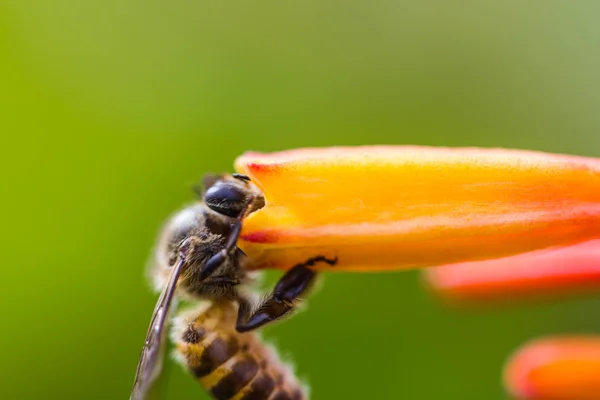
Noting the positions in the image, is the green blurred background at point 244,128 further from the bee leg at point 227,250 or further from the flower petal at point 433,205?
the flower petal at point 433,205

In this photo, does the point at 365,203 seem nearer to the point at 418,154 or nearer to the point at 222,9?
the point at 418,154

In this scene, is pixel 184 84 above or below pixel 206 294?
above

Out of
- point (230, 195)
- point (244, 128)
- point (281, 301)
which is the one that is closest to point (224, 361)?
point (281, 301)

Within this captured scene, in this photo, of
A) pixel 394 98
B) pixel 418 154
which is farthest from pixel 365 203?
pixel 394 98

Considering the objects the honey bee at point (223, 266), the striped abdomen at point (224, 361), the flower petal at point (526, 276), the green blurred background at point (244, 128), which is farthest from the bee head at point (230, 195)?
the green blurred background at point (244, 128)

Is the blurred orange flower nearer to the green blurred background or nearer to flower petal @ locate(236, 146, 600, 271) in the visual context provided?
flower petal @ locate(236, 146, 600, 271)

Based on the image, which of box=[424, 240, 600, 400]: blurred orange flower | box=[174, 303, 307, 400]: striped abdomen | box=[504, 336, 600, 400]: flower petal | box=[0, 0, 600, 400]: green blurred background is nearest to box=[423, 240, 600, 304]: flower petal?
box=[424, 240, 600, 400]: blurred orange flower

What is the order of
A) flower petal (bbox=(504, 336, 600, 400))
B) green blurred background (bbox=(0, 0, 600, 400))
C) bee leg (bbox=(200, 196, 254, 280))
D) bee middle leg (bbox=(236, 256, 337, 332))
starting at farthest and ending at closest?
green blurred background (bbox=(0, 0, 600, 400)) → bee middle leg (bbox=(236, 256, 337, 332)) → bee leg (bbox=(200, 196, 254, 280)) → flower petal (bbox=(504, 336, 600, 400))
